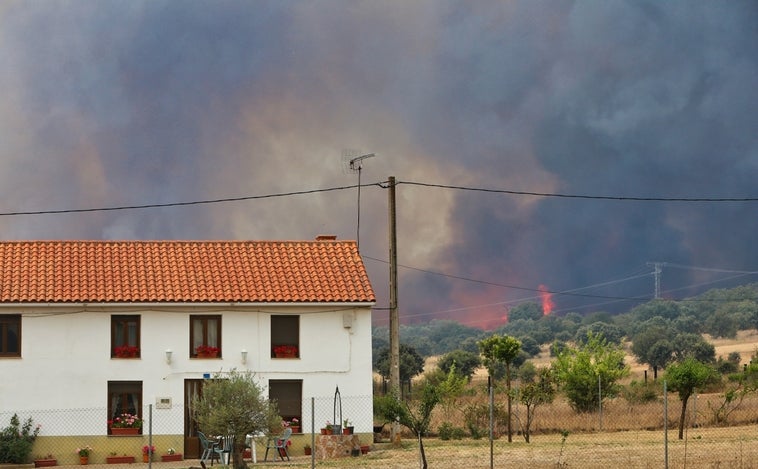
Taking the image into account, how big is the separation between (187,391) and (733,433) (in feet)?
57.0

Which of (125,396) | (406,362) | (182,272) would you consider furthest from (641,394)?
(406,362)

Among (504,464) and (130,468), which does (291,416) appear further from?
(504,464)

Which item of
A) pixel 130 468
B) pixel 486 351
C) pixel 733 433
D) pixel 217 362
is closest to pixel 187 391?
pixel 217 362

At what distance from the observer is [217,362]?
37062 millimetres

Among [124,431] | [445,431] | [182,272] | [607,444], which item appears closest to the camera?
[607,444]

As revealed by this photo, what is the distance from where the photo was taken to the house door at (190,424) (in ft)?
120

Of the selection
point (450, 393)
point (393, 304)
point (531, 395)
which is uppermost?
point (393, 304)

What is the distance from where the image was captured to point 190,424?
121ft

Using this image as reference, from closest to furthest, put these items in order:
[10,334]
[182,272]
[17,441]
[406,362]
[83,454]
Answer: [17,441]
[83,454]
[10,334]
[182,272]
[406,362]

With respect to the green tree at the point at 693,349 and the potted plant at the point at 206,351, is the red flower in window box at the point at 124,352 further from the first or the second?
the green tree at the point at 693,349

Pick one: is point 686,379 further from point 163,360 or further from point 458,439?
point 163,360

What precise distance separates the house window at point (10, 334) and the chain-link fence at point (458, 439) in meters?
1.90

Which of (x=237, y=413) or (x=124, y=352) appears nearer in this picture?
(x=237, y=413)

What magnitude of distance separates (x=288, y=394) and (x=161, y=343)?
13.9 feet
